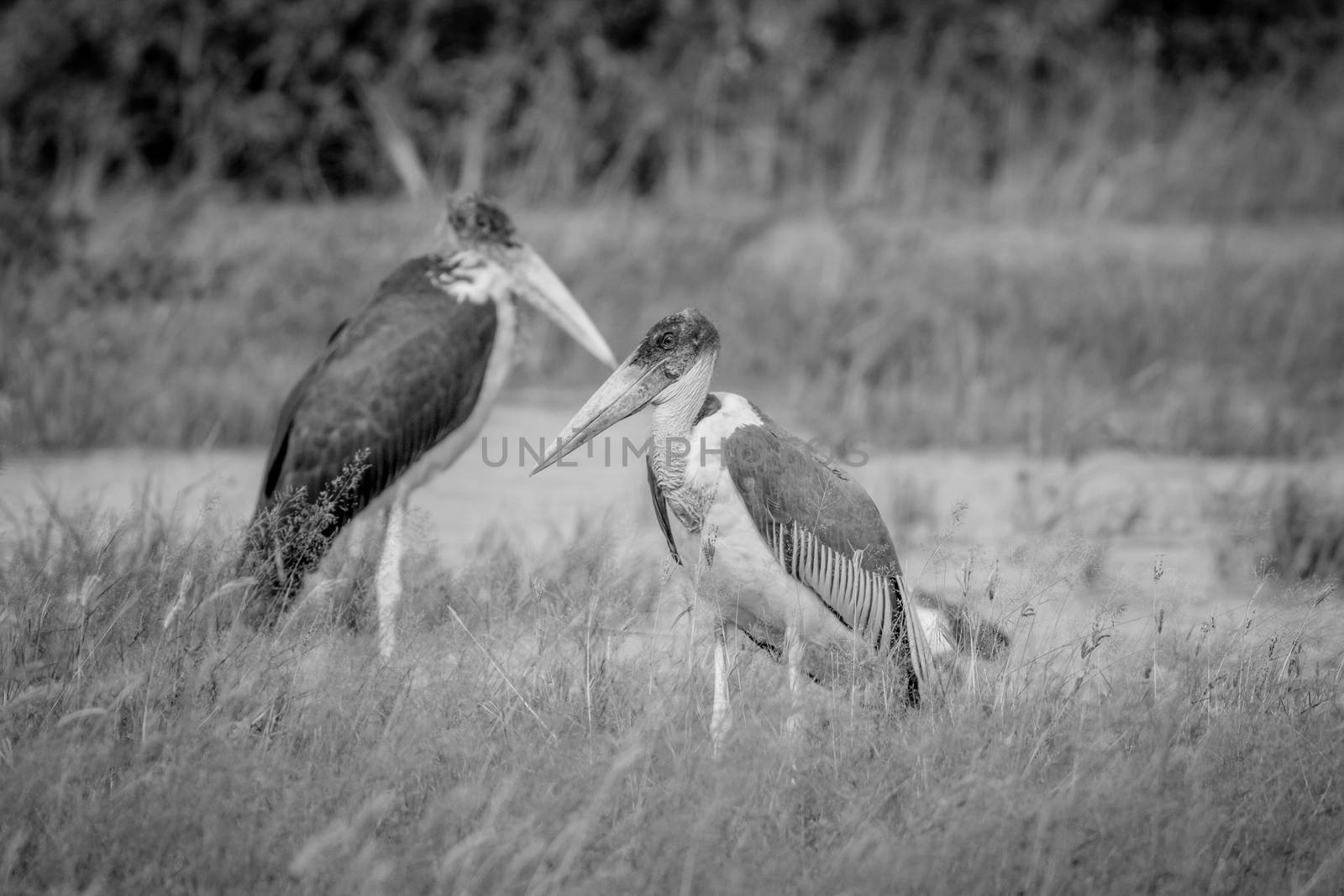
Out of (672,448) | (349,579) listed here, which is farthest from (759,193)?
(349,579)

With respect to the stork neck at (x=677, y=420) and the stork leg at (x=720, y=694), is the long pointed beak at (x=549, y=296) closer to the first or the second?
the stork neck at (x=677, y=420)

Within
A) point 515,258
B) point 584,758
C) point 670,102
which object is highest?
point 670,102

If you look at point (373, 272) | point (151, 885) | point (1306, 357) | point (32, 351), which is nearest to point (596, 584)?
point (151, 885)

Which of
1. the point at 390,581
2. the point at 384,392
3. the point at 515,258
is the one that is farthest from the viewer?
the point at 515,258

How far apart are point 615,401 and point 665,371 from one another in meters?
0.16

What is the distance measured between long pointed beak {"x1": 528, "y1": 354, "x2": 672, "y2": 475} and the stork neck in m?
0.04

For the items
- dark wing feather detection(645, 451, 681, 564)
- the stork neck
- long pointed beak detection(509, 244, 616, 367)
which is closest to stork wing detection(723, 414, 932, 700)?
the stork neck

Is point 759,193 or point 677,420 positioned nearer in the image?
point 677,420

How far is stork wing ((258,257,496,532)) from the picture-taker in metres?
4.60

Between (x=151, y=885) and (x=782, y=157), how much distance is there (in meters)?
8.80

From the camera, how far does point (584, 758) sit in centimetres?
310

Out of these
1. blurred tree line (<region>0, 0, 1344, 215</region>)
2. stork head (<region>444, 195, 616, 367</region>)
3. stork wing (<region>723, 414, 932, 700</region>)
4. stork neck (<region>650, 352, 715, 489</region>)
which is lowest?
stork wing (<region>723, 414, 932, 700</region>)

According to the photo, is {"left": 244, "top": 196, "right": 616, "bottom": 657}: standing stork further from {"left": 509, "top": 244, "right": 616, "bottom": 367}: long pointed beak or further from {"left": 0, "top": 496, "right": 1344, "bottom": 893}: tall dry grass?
{"left": 0, "top": 496, "right": 1344, "bottom": 893}: tall dry grass

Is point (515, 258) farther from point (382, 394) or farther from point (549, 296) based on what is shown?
point (382, 394)
